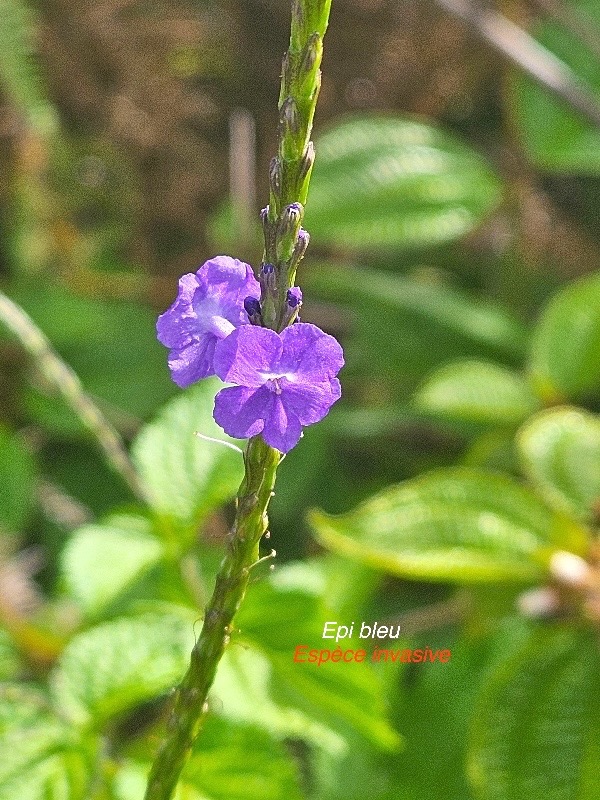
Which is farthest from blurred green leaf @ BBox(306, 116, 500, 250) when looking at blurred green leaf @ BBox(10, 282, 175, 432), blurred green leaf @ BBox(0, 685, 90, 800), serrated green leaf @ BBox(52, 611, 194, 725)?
blurred green leaf @ BBox(0, 685, 90, 800)

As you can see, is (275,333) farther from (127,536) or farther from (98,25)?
(98,25)

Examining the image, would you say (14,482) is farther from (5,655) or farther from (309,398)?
(309,398)

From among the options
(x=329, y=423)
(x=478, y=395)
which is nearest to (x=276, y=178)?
(x=478, y=395)

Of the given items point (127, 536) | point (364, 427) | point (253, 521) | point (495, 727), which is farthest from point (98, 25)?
point (253, 521)

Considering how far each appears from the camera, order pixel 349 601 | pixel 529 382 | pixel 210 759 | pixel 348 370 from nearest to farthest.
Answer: pixel 210 759
pixel 349 601
pixel 529 382
pixel 348 370

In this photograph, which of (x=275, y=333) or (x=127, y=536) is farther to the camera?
(x=127, y=536)

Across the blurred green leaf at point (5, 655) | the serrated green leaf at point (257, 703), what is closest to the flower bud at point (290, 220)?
the serrated green leaf at point (257, 703)

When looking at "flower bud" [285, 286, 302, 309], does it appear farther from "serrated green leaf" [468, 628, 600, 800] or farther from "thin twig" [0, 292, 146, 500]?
"serrated green leaf" [468, 628, 600, 800]

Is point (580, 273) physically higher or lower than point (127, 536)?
higher
